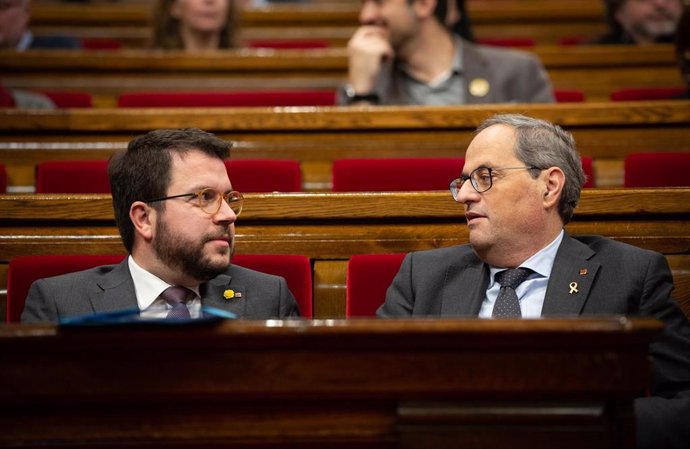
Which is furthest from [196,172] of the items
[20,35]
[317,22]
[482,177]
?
[317,22]

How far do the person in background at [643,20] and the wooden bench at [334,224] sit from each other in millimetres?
900

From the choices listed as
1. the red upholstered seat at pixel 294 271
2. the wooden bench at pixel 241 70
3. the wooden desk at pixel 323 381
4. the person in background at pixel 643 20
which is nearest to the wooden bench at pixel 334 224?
the red upholstered seat at pixel 294 271

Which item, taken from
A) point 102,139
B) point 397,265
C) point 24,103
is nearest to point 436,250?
point 397,265

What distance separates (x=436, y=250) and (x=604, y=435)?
15.2 inches

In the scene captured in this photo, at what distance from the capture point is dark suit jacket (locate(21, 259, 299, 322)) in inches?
33.1

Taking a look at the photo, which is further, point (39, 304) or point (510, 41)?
point (510, 41)

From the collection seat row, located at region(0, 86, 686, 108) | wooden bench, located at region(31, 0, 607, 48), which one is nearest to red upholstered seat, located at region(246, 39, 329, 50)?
wooden bench, located at region(31, 0, 607, 48)

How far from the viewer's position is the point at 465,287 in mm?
876

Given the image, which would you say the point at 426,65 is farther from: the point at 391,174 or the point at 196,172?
the point at 196,172

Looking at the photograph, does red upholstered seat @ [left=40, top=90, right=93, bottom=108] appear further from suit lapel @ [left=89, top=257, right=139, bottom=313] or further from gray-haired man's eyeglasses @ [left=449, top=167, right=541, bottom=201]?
gray-haired man's eyeglasses @ [left=449, top=167, right=541, bottom=201]

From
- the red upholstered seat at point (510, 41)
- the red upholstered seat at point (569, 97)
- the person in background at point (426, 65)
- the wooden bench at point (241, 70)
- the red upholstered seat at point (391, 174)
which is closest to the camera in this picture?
the red upholstered seat at point (391, 174)

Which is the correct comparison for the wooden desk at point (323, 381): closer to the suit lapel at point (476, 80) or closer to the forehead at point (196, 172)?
the forehead at point (196, 172)

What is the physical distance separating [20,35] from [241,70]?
1.40 feet

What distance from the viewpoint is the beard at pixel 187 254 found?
847mm
